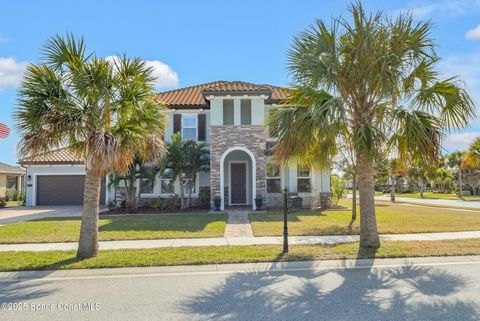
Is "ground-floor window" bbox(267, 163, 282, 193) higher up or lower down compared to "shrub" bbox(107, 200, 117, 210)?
higher up

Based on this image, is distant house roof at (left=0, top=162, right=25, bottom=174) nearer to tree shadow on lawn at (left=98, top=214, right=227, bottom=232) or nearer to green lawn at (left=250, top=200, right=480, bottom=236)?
tree shadow on lawn at (left=98, top=214, right=227, bottom=232)

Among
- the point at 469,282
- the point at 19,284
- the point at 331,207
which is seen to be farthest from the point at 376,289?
the point at 331,207

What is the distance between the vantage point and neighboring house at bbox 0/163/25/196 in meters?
31.7

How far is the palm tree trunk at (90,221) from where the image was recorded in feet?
25.2

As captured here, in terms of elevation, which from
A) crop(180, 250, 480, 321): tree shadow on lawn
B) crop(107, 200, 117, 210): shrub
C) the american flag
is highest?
the american flag

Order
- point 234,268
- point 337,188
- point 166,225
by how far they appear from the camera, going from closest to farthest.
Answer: point 234,268 → point 166,225 → point 337,188

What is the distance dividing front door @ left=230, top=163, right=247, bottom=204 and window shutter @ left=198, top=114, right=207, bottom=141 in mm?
2467

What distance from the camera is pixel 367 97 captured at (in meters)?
8.49

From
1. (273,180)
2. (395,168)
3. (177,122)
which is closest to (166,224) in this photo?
(273,180)

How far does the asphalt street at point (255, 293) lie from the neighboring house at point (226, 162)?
9.88 meters

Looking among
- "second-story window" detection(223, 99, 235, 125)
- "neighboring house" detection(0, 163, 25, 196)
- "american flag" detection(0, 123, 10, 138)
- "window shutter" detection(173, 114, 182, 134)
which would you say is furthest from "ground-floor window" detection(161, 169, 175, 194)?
"neighboring house" detection(0, 163, 25, 196)

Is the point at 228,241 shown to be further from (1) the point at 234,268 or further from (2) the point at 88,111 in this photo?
(2) the point at 88,111

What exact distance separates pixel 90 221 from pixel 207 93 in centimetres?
1145

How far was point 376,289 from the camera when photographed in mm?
5703
